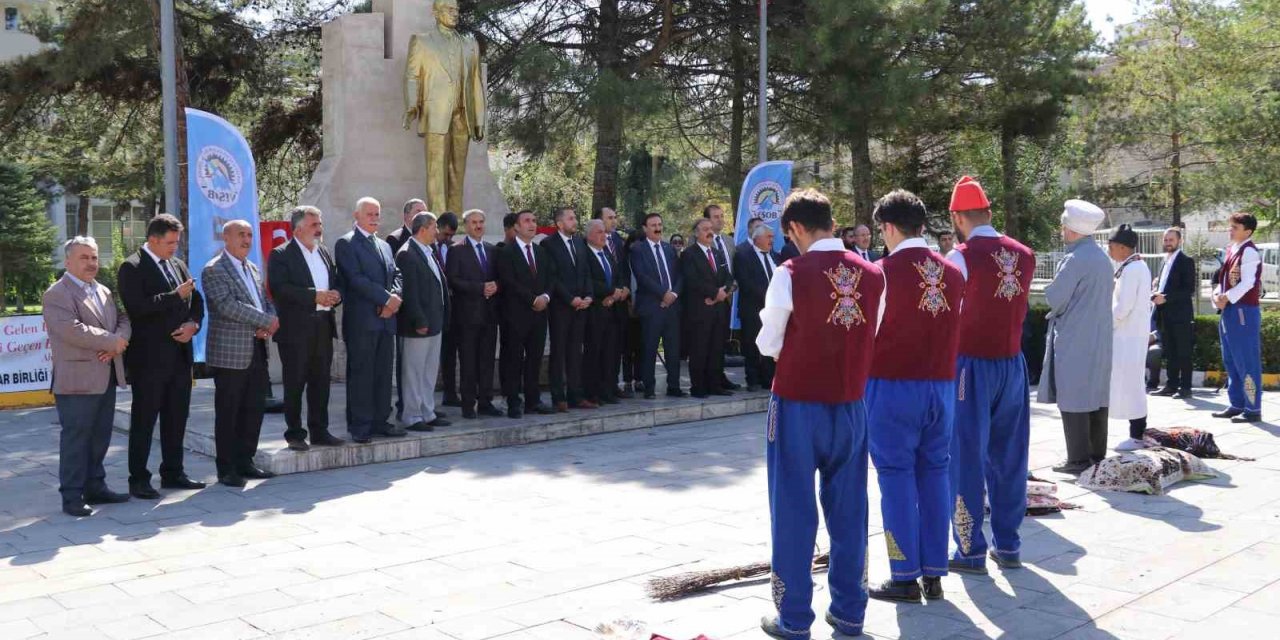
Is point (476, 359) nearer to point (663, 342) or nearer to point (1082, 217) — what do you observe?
point (663, 342)

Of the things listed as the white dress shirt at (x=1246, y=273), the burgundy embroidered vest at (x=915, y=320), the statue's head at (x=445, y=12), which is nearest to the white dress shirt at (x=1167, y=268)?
the white dress shirt at (x=1246, y=273)

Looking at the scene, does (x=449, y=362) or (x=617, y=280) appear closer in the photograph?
(x=449, y=362)

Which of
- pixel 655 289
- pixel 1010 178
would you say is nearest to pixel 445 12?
pixel 655 289

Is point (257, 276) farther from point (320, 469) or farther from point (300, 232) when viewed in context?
point (320, 469)

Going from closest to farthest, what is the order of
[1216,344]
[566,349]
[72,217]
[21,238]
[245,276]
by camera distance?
[245,276] → [566,349] → [1216,344] → [21,238] → [72,217]

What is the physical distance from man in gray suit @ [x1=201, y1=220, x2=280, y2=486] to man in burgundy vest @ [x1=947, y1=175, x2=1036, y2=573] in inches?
183

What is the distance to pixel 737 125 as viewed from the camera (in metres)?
19.9

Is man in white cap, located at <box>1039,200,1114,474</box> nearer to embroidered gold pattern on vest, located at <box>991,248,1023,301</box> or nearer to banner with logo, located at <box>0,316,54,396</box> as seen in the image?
embroidered gold pattern on vest, located at <box>991,248,1023,301</box>

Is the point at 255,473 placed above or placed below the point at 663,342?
below

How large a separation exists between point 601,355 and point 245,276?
13.1ft

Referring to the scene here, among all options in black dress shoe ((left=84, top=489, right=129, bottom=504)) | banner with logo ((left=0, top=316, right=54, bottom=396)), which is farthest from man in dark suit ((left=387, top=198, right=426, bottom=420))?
banner with logo ((left=0, top=316, right=54, bottom=396))

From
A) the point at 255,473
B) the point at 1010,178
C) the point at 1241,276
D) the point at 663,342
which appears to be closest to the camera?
the point at 255,473

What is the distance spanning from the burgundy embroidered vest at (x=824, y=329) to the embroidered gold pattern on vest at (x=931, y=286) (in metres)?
0.59

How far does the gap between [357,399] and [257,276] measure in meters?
1.28
